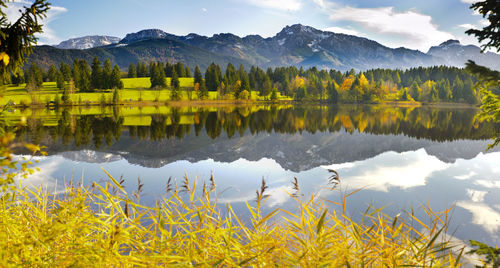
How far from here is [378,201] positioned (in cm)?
1213

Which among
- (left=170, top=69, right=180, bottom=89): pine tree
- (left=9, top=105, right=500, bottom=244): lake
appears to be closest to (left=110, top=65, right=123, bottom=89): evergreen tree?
(left=170, top=69, right=180, bottom=89): pine tree

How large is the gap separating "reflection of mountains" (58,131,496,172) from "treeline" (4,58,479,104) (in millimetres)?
82530

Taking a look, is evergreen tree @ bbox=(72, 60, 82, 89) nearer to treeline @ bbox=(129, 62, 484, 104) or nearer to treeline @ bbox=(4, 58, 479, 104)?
treeline @ bbox=(4, 58, 479, 104)

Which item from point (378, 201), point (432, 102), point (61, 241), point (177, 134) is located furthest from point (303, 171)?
point (432, 102)

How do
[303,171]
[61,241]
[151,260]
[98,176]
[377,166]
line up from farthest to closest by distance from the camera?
[377,166], [303,171], [98,176], [61,241], [151,260]

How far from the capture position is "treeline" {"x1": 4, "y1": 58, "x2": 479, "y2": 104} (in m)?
110

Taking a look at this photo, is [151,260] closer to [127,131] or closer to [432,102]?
[127,131]

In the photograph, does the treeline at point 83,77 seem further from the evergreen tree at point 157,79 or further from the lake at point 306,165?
the lake at point 306,165

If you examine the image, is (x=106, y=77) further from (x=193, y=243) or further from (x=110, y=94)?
(x=193, y=243)

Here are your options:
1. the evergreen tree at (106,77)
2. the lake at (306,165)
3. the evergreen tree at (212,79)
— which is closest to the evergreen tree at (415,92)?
the evergreen tree at (212,79)

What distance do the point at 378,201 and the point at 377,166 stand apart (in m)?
8.57

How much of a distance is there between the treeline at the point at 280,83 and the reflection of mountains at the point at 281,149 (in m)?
82.5

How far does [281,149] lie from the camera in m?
25.6

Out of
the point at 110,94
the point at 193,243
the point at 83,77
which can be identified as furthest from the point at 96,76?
the point at 193,243
